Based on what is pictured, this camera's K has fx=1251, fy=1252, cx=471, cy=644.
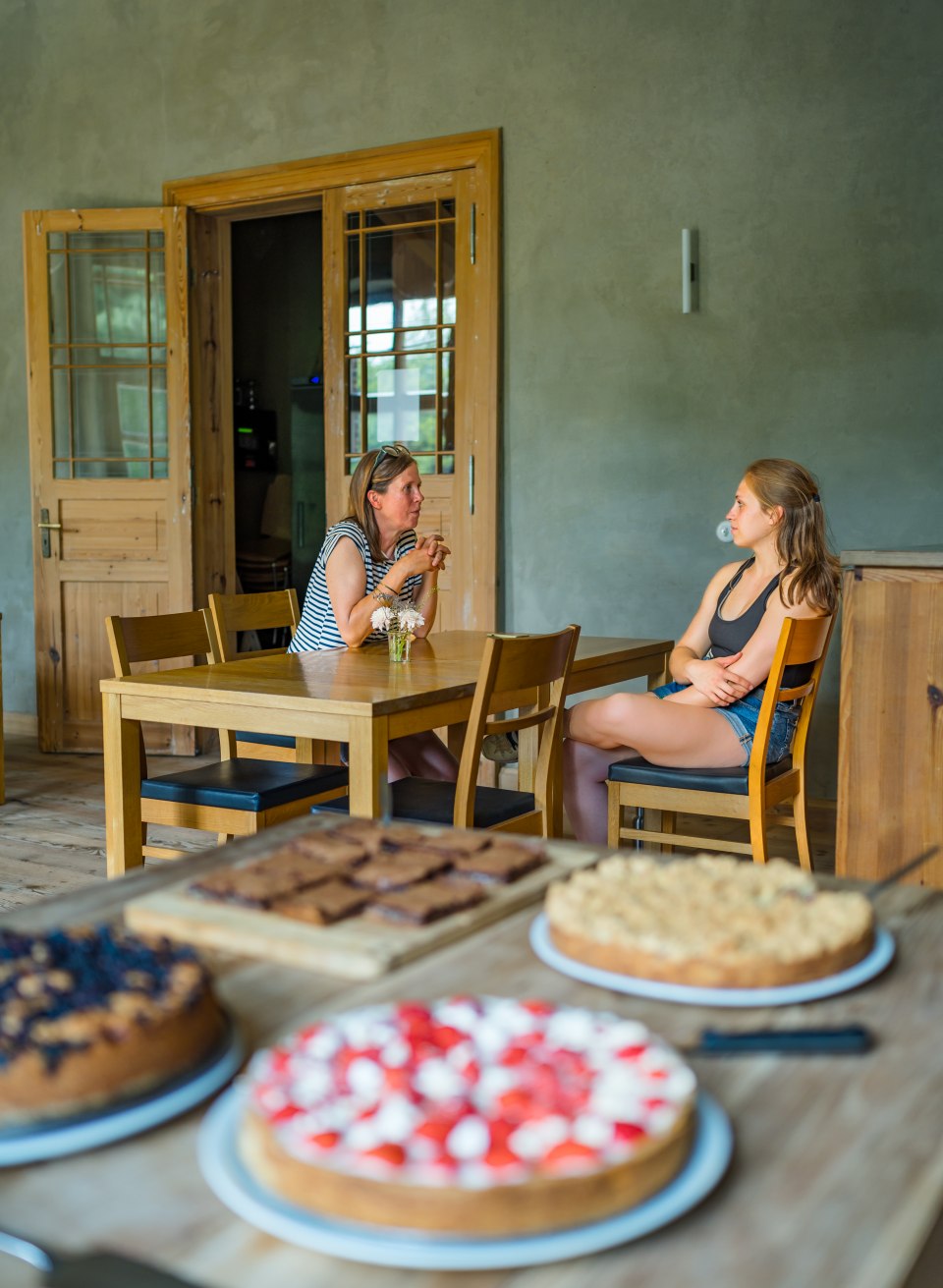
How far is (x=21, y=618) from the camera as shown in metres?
6.45

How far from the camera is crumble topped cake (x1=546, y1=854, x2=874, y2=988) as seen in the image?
0.90 m

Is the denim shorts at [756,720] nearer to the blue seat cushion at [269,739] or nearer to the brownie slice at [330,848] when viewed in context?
the blue seat cushion at [269,739]

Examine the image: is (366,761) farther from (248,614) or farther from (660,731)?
(248,614)

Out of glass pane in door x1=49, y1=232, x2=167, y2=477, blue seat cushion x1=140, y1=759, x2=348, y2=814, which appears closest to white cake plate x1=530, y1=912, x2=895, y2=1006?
blue seat cushion x1=140, y1=759, x2=348, y2=814

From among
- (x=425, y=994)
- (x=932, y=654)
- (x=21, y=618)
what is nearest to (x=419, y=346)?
(x=21, y=618)

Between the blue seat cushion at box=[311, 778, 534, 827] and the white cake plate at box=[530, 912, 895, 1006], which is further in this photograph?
the blue seat cushion at box=[311, 778, 534, 827]

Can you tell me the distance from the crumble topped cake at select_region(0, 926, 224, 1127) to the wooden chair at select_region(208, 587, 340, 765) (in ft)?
8.14

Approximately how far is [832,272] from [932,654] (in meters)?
2.56

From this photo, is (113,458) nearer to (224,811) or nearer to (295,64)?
(295,64)

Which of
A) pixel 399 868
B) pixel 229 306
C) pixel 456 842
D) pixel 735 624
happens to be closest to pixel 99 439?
pixel 229 306

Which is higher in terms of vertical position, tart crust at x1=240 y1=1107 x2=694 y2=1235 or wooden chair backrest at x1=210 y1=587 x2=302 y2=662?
tart crust at x1=240 y1=1107 x2=694 y2=1235

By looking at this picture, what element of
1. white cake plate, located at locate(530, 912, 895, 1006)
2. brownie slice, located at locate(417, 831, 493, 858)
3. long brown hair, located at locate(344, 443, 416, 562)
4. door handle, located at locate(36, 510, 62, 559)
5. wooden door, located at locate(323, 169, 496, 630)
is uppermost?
wooden door, located at locate(323, 169, 496, 630)

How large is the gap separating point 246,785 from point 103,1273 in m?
2.43

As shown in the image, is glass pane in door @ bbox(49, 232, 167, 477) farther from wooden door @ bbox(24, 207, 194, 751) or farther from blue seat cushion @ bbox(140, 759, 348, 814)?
blue seat cushion @ bbox(140, 759, 348, 814)
